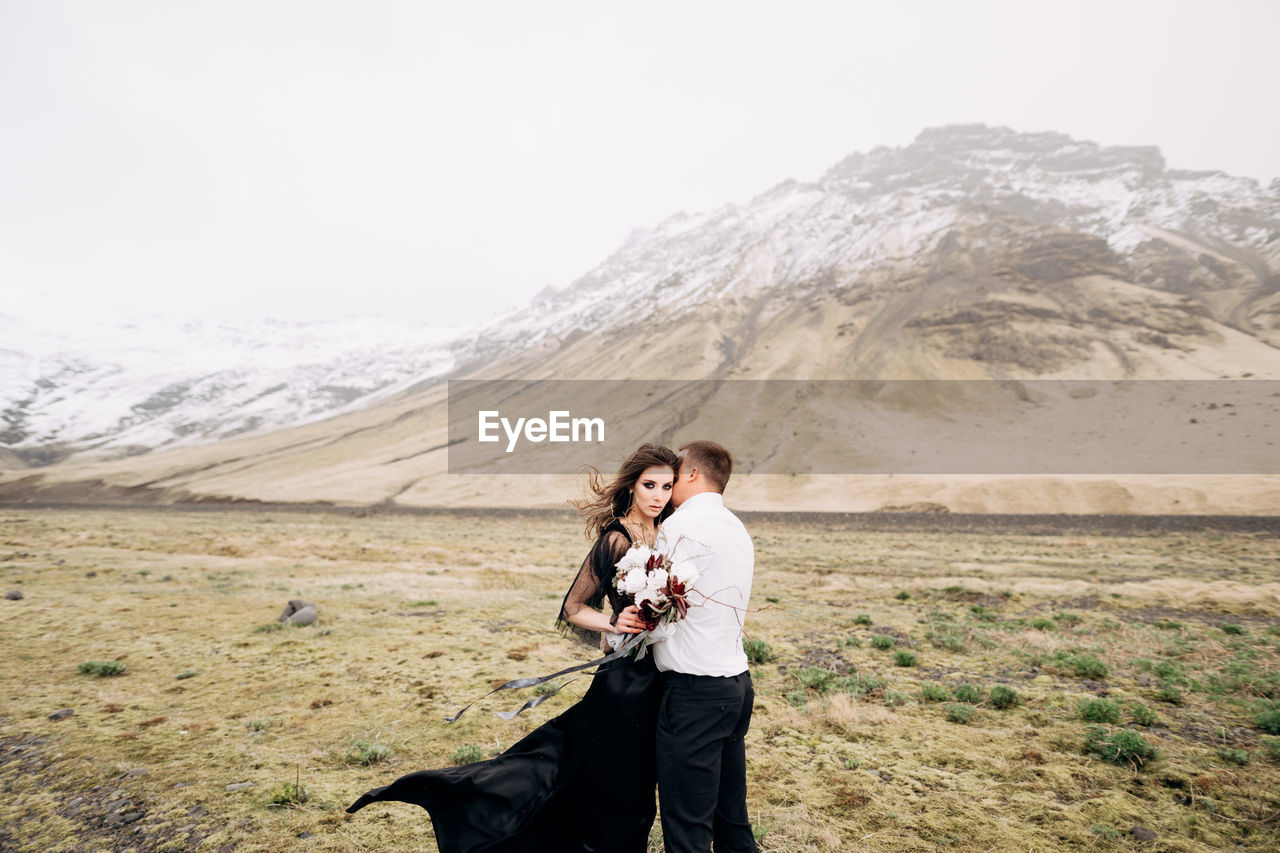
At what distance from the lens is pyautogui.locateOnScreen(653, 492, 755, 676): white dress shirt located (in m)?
3.61

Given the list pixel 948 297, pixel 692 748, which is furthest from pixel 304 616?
pixel 948 297

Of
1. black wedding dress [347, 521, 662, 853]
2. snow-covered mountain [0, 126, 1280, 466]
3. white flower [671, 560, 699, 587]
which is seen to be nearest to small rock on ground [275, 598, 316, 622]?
black wedding dress [347, 521, 662, 853]

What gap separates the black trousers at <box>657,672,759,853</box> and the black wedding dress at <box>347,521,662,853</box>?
0.22 meters

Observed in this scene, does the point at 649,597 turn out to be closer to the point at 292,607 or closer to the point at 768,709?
the point at 768,709

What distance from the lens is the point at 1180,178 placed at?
174 meters

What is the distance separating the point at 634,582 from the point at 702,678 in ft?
2.59

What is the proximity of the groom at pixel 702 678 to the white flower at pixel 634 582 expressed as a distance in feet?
0.83

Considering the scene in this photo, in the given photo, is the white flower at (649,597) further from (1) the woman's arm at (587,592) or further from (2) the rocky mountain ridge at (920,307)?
(2) the rocky mountain ridge at (920,307)

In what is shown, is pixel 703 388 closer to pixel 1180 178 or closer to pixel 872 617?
pixel 872 617

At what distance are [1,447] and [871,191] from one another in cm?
26179

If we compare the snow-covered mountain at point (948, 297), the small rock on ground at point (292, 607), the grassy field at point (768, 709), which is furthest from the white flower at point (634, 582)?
the snow-covered mountain at point (948, 297)

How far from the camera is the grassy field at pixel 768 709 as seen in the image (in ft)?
18.7

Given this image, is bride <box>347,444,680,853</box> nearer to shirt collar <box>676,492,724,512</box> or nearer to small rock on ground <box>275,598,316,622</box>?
shirt collar <box>676,492,724,512</box>

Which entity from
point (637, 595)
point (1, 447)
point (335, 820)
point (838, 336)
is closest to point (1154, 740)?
point (637, 595)
